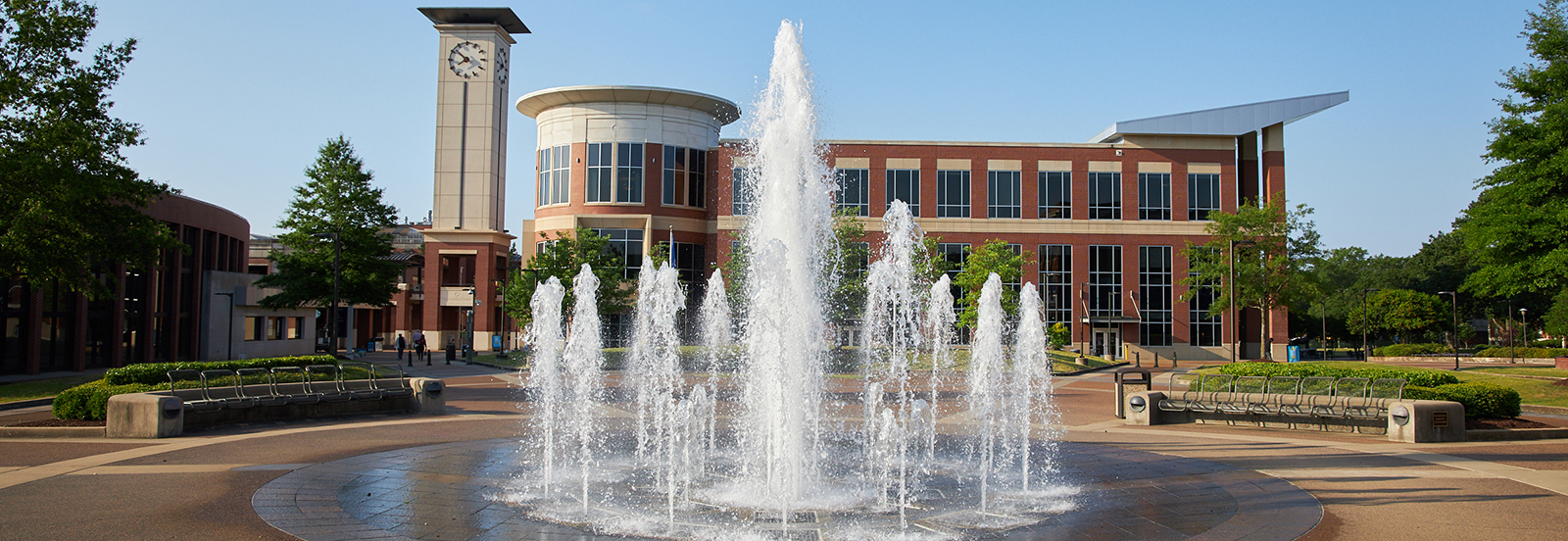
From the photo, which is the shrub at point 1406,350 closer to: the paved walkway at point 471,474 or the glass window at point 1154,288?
the glass window at point 1154,288

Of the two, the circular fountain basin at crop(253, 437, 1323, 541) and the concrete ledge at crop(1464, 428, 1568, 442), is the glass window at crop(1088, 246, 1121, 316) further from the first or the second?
the circular fountain basin at crop(253, 437, 1323, 541)

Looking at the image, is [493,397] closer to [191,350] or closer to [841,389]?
[841,389]

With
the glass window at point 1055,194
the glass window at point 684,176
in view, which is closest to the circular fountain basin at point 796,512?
the glass window at point 684,176

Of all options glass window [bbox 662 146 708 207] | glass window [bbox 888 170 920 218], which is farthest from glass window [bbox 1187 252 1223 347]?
glass window [bbox 662 146 708 207]

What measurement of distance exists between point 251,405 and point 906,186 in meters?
43.8

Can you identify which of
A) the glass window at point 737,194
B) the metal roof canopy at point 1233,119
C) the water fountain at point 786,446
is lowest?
the water fountain at point 786,446

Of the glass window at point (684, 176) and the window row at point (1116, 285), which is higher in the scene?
the glass window at point (684, 176)

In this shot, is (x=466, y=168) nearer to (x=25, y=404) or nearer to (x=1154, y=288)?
(x=25, y=404)

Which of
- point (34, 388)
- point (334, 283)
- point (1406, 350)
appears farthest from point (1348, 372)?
point (1406, 350)

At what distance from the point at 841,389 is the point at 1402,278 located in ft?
253

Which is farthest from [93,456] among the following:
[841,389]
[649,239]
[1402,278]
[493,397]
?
[1402,278]

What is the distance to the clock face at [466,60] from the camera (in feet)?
190

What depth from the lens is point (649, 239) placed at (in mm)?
54938

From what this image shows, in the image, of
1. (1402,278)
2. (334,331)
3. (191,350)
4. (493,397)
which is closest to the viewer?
(493,397)
